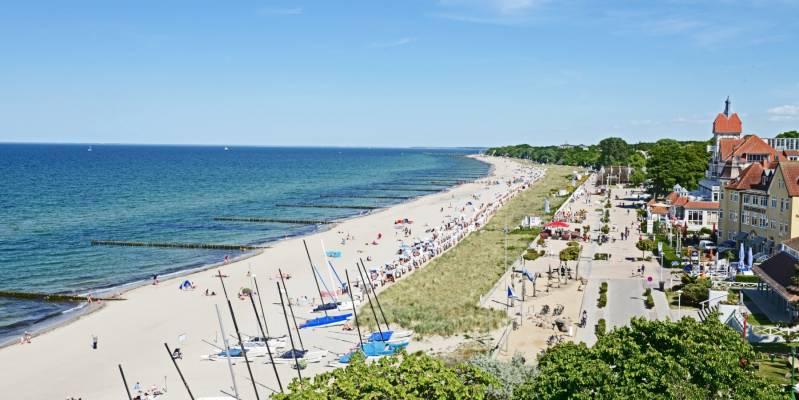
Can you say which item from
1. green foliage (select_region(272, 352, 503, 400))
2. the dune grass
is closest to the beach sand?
the dune grass

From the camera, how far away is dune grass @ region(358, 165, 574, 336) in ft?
105

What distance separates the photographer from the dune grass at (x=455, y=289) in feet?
105

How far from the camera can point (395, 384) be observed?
1480 cm

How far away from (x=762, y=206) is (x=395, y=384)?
133 ft

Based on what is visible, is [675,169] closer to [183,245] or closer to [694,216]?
[694,216]

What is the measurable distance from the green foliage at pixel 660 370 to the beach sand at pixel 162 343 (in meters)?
13.9

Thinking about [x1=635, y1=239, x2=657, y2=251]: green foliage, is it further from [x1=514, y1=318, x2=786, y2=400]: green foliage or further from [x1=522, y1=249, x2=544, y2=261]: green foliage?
[x1=514, y1=318, x2=786, y2=400]: green foliage

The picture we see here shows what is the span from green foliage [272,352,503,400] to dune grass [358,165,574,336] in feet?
51.3

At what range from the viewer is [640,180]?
4336 inches

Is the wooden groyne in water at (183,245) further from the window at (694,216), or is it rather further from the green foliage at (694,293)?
the window at (694,216)

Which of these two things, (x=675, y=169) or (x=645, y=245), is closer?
(x=645, y=245)

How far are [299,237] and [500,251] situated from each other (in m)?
23.1

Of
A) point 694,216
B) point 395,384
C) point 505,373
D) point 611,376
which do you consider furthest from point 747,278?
point 395,384

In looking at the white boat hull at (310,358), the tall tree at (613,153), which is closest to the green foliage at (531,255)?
the white boat hull at (310,358)
